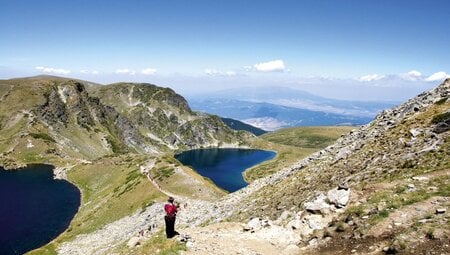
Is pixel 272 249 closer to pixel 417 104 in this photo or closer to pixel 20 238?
pixel 417 104

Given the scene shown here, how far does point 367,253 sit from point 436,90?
130 ft

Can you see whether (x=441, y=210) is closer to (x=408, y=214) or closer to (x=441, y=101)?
(x=408, y=214)

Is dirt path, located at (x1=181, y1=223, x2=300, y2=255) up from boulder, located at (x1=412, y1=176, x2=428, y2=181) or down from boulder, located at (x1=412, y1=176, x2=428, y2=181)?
down

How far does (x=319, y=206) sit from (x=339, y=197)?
6.88 ft

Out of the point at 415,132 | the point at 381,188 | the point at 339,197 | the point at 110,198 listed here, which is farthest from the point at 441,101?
the point at 110,198

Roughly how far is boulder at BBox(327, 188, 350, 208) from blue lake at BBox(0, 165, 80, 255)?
106m

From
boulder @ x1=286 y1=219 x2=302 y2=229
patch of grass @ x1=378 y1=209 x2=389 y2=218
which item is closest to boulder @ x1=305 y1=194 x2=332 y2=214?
boulder @ x1=286 y1=219 x2=302 y2=229

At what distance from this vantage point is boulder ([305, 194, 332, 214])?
3693 centimetres

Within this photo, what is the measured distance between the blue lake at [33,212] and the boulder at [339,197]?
347ft

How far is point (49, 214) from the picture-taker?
149125 mm

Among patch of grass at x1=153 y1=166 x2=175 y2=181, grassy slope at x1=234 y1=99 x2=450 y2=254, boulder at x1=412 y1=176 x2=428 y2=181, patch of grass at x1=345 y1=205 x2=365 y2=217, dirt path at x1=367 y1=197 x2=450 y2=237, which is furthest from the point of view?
patch of grass at x1=153 y1=166 x2=175 y2=181

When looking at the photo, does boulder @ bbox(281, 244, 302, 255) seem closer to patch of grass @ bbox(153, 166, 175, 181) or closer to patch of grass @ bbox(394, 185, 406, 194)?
patch of grass @ bbox(394, 185, 406, 194)

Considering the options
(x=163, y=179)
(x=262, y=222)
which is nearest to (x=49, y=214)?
(x=163, y=179)

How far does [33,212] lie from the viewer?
151 meters
